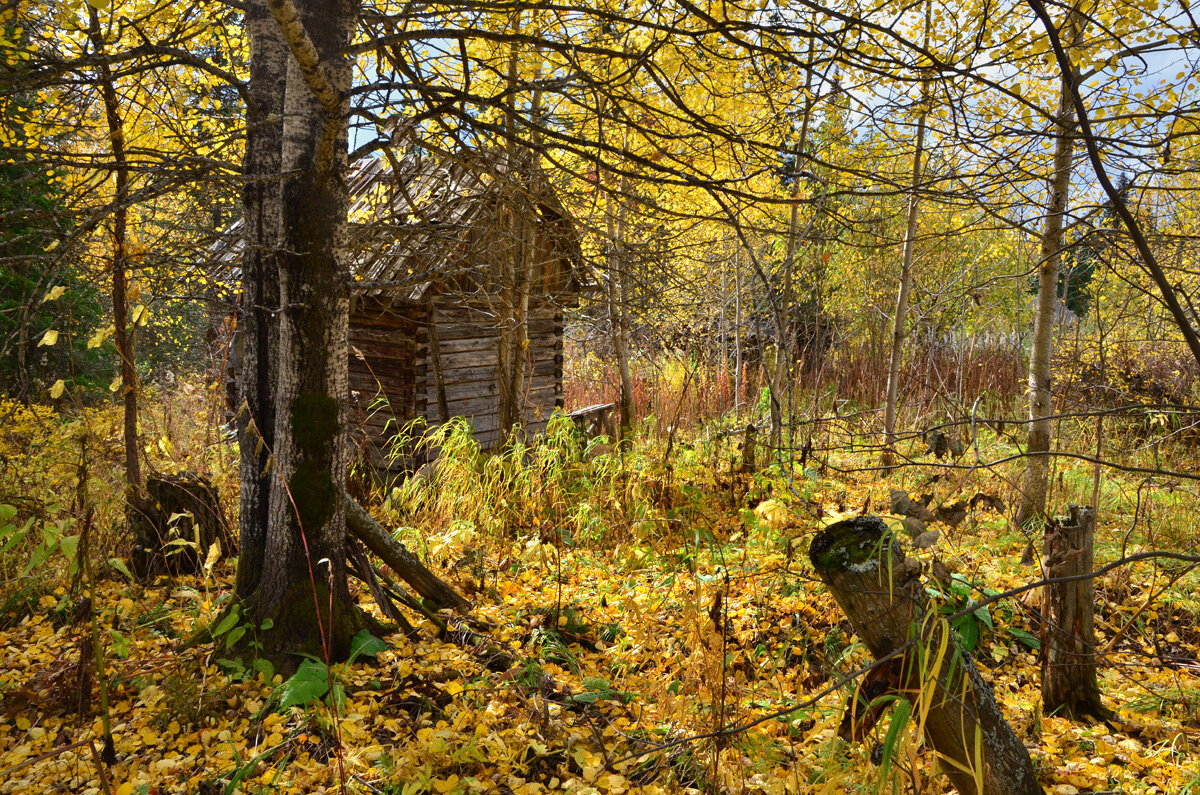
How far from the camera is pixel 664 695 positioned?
98.4 inches

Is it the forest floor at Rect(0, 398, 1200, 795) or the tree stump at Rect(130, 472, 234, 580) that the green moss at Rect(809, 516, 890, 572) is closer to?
the forest floor at Rect(0, 398, 1200, 795)

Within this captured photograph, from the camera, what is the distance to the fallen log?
3.54m

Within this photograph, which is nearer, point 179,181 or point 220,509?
Answer: point 179,181

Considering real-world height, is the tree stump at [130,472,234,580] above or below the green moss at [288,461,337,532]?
below

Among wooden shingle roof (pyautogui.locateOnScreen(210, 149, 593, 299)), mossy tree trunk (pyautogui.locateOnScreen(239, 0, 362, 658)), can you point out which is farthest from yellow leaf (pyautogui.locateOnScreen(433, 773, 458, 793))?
wooden shingle roof (pyautogui.locateOnScreen(210, 149, 593, 299))

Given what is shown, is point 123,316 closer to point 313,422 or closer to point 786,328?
point 313,422

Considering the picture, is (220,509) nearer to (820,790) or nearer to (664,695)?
(664,695)

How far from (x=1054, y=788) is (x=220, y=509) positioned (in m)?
4.79

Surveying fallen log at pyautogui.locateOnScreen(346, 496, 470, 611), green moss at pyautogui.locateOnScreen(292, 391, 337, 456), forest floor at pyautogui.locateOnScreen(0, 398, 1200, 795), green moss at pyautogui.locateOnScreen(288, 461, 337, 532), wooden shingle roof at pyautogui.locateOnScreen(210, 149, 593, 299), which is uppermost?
wooden shingle roof at pyautogui.locateOnScreen(210, 149, 593, 299)

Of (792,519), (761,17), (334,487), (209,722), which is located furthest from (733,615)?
(761,17)

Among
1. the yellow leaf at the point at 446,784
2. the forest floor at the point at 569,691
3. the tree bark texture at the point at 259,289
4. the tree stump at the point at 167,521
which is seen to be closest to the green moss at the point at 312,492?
the tree bark texture at the point at 259,289

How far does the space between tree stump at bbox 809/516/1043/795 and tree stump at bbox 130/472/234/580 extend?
12.8 feet

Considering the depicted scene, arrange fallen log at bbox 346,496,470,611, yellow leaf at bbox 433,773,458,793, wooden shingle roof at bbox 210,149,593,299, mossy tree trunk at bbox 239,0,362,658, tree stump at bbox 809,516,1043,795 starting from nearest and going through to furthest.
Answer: tree stump at bbox 809,516,1043,795 < yellow leaf at bbox 433,773,458,793 < mossy tree trunk at bbox 239,0,362,658 < wooden shingle roof at bbox 210,149,593,299 < fallen log at bbox 346,496,470,611

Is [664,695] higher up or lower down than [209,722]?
Result: higher up
